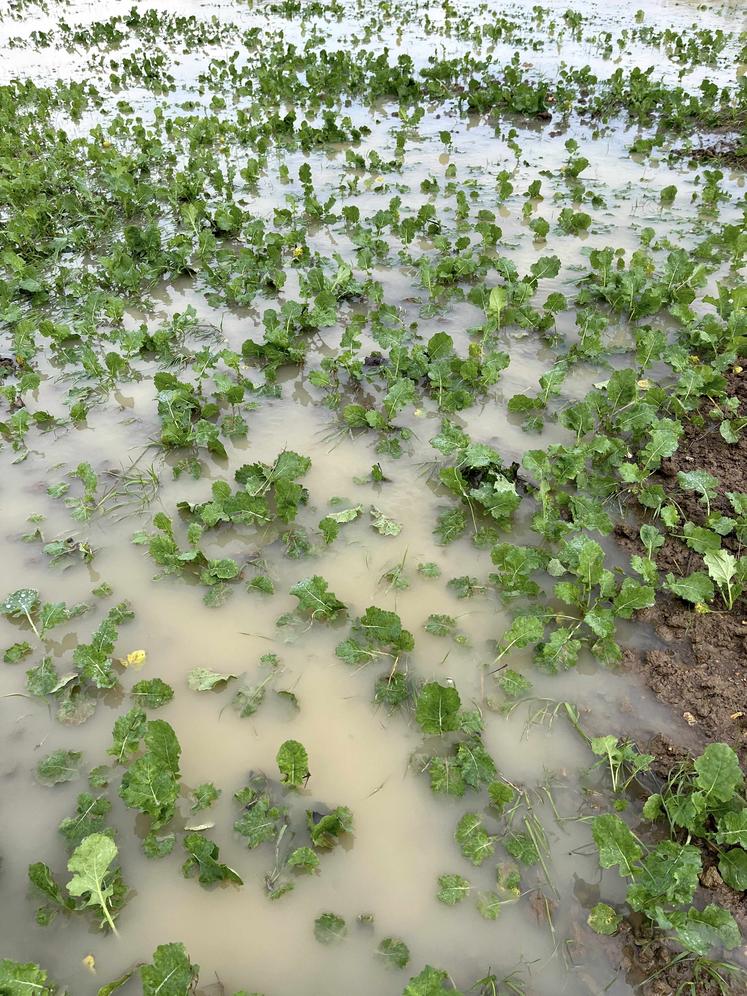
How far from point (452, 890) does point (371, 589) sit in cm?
160

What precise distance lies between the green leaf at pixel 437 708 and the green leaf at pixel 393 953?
814 millimetres

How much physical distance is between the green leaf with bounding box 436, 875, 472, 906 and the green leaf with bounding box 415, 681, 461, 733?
582 mm

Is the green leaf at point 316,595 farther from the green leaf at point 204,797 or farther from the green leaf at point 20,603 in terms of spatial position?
the green leaf at point 20,603

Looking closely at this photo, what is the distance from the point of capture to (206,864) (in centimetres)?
250

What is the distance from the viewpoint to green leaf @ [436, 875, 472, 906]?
247 cm

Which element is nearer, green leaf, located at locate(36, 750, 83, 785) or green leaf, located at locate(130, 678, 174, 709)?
green leaf, located at locate(36, 750, 83, 785)

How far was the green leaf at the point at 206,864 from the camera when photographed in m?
2.48

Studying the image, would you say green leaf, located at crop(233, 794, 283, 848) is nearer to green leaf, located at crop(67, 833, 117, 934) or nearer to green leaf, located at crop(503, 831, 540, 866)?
green leaf, located at crop(67, 833, 117, 934)

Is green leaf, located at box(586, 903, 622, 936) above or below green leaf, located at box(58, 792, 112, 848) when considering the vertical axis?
above

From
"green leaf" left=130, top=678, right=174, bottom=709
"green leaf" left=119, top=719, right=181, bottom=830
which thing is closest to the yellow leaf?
"green leaf" left=130, top=678, right=174, bottom=709

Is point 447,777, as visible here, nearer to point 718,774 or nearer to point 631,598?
point 718,774

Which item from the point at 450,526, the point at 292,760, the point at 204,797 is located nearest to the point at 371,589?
the point at 450,526

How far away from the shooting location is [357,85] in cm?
1177

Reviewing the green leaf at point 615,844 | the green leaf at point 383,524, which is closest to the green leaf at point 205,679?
the green leaf at point 383,524
